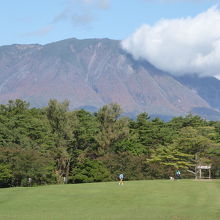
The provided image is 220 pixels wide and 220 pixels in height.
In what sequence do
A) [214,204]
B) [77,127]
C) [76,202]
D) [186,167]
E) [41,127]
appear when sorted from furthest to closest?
[77,127]
[41,127]
[186,167]
[76,202]
[214,204]

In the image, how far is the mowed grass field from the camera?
28.2 meters

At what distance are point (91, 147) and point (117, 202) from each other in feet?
139

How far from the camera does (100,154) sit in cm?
7544

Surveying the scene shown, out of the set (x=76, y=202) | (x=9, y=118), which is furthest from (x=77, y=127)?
(x=76, y=202)

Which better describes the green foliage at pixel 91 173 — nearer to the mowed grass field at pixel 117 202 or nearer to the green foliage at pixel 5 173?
the green foliage at pixel 5 173

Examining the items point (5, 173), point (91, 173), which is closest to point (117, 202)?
point (5, 173)

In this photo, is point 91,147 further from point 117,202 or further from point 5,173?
point 117,202

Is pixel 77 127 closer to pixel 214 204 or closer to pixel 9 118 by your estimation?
pixel 9 118

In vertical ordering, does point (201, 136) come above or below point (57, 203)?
above

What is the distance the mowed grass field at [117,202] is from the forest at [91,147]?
59.0 feet

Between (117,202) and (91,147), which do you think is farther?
(91,147)

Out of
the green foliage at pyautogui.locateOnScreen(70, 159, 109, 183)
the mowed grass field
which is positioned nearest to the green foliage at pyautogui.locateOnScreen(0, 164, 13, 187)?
the green foliage at pyautogui.locateOnScreen(70, 159, 109, 183)

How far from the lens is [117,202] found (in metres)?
35.7

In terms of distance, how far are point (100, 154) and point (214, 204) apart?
42.7m
